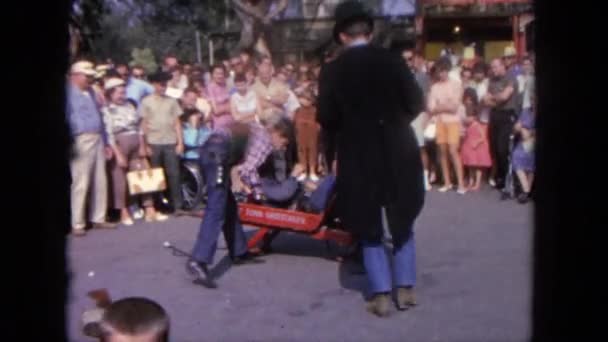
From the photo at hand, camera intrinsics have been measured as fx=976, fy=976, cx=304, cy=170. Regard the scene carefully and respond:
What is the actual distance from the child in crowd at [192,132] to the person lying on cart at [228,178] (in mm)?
2731

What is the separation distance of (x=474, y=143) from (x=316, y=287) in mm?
5162

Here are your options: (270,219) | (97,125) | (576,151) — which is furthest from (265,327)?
(97,125)

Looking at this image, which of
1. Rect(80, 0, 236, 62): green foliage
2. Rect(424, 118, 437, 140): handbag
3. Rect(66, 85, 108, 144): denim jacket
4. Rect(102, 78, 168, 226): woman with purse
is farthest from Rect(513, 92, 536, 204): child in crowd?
Rect(80, 0, 236, 62): green foliage

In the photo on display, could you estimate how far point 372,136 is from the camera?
586 centimetres

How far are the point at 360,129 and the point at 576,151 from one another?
6.41 feet

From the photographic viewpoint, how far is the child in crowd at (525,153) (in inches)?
423

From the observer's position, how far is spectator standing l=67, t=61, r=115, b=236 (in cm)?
906

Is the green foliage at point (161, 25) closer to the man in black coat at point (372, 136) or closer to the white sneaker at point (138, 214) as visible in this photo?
the white sneaker at point (138, 214)

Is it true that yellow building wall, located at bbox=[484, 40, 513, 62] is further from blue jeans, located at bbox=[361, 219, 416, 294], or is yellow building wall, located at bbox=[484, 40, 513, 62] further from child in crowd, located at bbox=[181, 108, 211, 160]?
blue jeans, located at bbox=[361, 219, 416, 294]

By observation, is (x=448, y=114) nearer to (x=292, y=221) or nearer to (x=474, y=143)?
(x=474, y=143)

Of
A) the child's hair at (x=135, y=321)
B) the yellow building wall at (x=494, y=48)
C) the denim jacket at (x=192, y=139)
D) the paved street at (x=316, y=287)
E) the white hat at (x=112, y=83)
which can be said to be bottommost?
the paved street at (x=316, y=287)

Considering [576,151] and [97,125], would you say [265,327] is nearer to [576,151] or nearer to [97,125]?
[576,151]

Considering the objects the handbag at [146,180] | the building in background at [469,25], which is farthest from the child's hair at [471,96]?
the building in background at [469,25]

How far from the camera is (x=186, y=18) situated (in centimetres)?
3731
